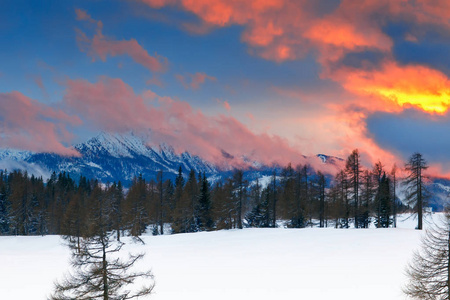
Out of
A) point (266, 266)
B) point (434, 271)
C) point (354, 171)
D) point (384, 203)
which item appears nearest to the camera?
point (434, 271)

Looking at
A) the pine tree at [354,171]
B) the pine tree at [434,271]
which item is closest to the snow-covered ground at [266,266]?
the pine tree at [434,271]

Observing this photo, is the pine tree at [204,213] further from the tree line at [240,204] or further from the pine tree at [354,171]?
the pine tree at [354,171]

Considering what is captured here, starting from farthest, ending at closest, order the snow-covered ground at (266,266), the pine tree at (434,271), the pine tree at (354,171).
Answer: the pine tree at (354,171) < the snow-covered ground at (266,266) < the pine tree at (434,271)

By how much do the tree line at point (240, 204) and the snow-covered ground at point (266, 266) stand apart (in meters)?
11.9

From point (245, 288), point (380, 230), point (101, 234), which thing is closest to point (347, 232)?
point (380, 230)

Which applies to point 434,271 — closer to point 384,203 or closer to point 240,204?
point 384,203

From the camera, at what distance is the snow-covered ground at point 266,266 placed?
24703mm

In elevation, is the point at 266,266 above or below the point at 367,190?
below

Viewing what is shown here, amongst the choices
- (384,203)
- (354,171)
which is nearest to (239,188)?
(354,171)

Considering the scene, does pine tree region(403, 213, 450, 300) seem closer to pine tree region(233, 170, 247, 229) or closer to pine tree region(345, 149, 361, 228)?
pine tree region(345, 149, 361, 228)

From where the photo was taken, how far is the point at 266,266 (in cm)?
3234

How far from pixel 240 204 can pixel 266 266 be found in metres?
31.1

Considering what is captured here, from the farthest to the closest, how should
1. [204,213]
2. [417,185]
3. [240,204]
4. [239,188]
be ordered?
[204,213], [239,188], [240,204], [417,185]

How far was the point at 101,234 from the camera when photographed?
15703 millimetres
